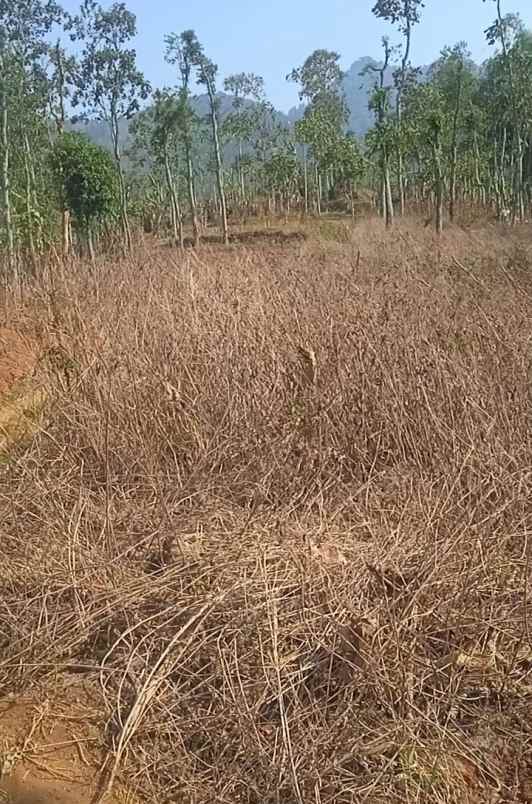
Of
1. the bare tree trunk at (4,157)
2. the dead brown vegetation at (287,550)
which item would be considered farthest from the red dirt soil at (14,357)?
the bare tree trunk at (4,157)

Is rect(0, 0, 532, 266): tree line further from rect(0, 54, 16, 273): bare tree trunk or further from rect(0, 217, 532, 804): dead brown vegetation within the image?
rect(0, 217, 532, 804): dead brown vegetation

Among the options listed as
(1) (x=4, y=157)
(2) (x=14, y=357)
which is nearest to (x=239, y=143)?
(1) (x=4, y=157)

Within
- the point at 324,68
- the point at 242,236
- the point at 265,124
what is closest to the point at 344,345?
the point at 242,236

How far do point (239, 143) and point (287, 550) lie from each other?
105 feet

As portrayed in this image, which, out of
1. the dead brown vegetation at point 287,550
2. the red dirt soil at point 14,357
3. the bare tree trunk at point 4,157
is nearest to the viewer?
the dead brown vegetation at point 287,550

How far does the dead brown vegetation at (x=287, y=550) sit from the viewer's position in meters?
1.83

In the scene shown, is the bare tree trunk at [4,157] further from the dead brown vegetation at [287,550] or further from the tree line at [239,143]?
the dead brown vegetation at [287,550]

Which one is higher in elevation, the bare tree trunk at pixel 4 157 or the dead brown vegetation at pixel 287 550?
the bare tree trunk at pixel 4 157

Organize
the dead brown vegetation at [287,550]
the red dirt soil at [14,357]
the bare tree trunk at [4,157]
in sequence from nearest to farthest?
the dead brown vegetation at [287,550], the red dirt soil at [14,357], the bare tree trunk at [4,157]

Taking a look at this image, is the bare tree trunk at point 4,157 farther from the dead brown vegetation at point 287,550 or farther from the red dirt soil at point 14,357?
the dead brown vegetation at point 287,550

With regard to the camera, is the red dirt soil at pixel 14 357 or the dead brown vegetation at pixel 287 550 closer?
the dead brown vegetation at pixel 287 550

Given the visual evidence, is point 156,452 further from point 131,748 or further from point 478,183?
point 478,183

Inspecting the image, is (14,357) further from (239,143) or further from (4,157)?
(239,143)

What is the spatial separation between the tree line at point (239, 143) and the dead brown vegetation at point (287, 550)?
269 inches
